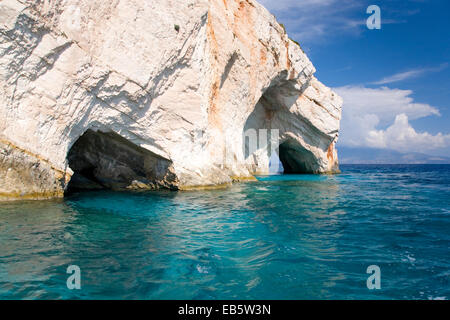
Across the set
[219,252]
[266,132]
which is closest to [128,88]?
[219,252]

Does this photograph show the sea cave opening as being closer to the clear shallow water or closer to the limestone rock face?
the limestone rock face

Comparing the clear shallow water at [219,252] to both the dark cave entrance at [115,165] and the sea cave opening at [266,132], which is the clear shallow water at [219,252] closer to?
the dark cave entrance at [115,165]

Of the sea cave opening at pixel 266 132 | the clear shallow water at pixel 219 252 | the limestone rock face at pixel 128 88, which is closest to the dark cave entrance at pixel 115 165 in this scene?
the limestone rock face at pixel 128 88

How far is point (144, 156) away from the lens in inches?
634

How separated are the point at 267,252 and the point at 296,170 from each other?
3678 cm

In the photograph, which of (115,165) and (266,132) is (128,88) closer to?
(115,165)

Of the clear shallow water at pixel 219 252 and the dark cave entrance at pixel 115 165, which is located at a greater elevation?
the dark cave entrance at pixel 115 165

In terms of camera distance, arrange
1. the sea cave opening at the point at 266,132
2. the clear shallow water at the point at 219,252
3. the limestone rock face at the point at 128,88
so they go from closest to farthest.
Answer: the clear shallow water at the point at 219,252 < the limestone rock face at the point at 128,88 < the sea cave opening at the point at 266,132

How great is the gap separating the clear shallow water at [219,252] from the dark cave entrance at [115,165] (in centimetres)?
524

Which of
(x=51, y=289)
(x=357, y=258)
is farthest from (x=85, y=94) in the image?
(x=357, y=258)

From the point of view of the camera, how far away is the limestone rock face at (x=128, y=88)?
10461 millimetres

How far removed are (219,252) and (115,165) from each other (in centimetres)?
1199

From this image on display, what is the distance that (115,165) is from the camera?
1622 centimetres
